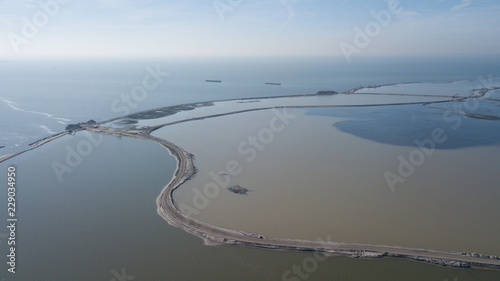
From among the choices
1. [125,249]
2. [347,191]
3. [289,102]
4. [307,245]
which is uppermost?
[289,102]

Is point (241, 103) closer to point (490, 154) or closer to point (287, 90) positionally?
point (287, 90)

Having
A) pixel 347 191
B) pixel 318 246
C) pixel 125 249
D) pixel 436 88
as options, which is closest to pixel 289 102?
pixel 347 191

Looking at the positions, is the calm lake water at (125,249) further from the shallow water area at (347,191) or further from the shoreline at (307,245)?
the shallow water area at (347,191)

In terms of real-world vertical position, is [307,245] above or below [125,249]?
above

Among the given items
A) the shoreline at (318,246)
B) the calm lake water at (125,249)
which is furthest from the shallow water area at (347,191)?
the calm lake water at (125,249)

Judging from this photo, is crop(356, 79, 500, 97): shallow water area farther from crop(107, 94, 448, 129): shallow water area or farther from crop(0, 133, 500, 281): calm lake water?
crop(0, 133, 500, 281): calm lake water

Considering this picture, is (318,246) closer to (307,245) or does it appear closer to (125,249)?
(307,245)

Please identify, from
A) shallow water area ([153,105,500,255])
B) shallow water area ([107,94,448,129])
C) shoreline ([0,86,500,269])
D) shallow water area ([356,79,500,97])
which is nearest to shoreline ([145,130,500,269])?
shoreline ([0,86,500,269])

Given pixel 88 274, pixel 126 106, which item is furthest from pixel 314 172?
pixel 126 106

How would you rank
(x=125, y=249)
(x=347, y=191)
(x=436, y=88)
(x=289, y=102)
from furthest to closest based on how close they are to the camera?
(x=436, y=88), (x=289, y=102), (x=347, y=191), (x=125, y=249)
